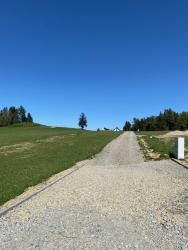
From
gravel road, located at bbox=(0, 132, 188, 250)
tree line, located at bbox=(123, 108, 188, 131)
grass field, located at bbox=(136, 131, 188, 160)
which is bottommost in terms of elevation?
gravel road, located at bbox=(0, 132, 188, 250)

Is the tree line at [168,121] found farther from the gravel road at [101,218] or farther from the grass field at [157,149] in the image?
the gravel road at [101,218]

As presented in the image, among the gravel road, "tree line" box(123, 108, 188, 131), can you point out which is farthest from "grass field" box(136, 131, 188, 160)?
"tree line" box(123, 108, 188, 131)

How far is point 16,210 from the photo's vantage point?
989 centimetres

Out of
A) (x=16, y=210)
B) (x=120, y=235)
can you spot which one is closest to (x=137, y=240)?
(x=120, y=235)

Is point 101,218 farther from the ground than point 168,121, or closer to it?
closer to it

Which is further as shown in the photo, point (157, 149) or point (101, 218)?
point (157, 149)

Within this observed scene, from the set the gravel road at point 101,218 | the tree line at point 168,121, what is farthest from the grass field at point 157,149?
the tree line at point 168,121

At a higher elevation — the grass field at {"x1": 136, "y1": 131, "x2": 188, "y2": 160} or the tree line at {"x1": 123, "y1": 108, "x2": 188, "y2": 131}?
the tree line at {"x1": 123, "y1": 108, "x2": 188, "y2": 131}

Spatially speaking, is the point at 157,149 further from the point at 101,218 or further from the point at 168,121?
the point at 168,121

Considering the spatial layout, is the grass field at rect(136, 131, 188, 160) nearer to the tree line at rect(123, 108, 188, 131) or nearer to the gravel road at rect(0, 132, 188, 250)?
the gravel road at rect(0, 132, 188, 250)

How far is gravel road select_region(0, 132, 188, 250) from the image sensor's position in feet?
22.9

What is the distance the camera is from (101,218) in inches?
347

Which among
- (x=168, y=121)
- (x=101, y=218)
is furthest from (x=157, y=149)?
(x=168, y=121)

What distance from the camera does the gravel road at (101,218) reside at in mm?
6980
